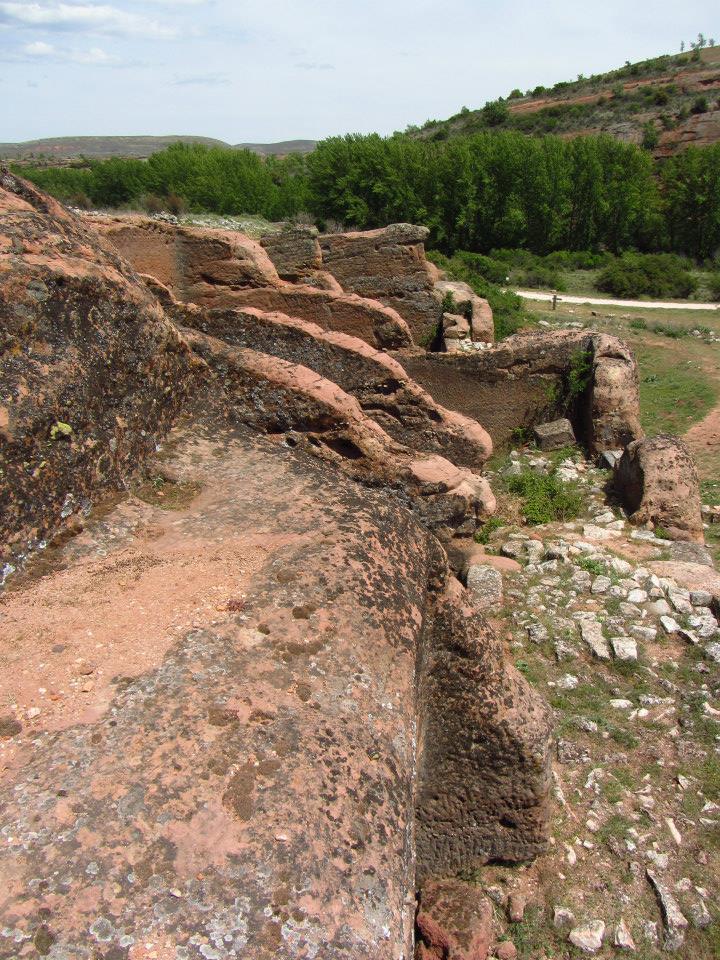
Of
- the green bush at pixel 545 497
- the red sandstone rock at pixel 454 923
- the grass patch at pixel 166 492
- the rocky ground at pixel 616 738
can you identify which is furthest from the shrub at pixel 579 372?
the grass patch at pixel 166 492

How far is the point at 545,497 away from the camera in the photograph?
970 centimetres

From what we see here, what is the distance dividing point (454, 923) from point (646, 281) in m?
27.9

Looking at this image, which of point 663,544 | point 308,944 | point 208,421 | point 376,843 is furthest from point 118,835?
point 663,544

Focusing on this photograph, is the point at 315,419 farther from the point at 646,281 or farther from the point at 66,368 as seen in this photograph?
the point at 646,281

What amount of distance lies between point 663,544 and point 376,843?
21.4 ft

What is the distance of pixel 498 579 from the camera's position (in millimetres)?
7480

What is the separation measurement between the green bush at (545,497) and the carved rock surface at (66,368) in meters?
6.00

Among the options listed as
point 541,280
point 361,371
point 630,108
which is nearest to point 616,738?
point 361,371

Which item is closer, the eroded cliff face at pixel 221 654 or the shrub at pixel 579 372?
the eroded cliff face at pixel 221 654

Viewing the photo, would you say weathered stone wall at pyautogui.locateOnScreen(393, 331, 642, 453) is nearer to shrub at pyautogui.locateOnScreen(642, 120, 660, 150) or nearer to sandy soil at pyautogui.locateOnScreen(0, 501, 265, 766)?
sandy soil at pyautogui.locateOnScreen(0, 501, 265, 766)

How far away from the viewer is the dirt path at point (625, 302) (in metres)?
25.6

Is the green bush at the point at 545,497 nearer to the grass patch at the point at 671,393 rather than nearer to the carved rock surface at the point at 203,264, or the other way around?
the grass patch at the point at 671,393

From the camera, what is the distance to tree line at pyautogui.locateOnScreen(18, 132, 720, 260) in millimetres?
35312

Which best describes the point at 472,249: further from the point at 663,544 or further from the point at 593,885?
the point at 593,885
